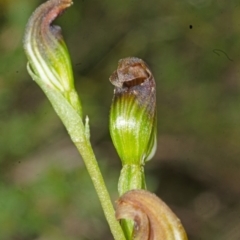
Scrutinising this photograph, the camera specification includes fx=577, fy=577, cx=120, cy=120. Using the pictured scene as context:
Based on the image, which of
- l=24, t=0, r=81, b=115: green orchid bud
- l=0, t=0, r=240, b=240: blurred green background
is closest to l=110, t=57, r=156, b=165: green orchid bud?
l=24, t=0, r=81, b=115: green orchid bud

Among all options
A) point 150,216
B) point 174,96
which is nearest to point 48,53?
point 150,216

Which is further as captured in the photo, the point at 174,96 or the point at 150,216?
the point at 174,96

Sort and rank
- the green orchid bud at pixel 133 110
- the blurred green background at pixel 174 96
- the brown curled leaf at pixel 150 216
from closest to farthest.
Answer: the brown curled leaf at pixel 150 216 → the green orchid bud at pixel 133 110 → the blurred green background at pixel 174 96

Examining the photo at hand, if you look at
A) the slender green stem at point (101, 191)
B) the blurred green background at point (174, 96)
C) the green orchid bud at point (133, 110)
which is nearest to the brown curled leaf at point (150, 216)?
the slender green stem at point (101, 191)

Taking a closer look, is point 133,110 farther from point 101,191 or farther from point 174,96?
point 174,96

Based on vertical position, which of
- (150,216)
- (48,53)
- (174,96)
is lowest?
(174,96)

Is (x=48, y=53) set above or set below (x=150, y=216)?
above

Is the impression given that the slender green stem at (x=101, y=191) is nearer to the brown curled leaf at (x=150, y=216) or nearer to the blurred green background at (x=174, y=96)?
the brown curled leaf at (x=150, y=216)
